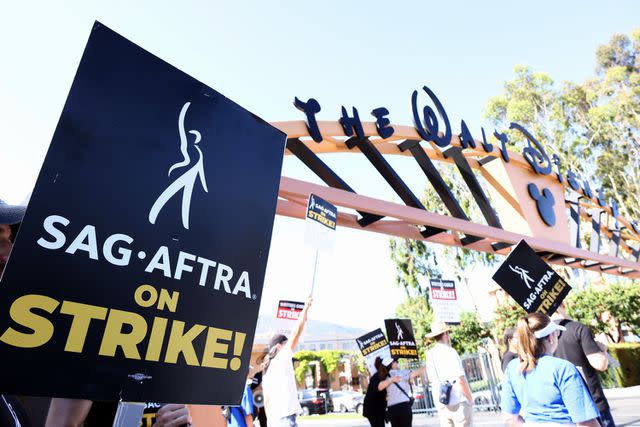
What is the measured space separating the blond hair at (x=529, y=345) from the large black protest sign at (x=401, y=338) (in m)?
5.97

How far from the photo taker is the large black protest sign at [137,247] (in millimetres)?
1019

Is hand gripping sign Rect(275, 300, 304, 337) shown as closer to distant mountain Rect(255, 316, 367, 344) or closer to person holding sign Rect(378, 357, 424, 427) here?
distant mountain Rect(255, 316, 367, 344)

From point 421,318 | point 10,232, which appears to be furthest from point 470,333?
point 10,232

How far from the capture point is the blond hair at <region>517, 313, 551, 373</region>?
282 centimetres

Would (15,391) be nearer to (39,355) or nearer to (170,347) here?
(39,355)

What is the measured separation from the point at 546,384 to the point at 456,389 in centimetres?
240

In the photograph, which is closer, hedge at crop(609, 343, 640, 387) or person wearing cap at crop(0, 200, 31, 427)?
person wearing cap at crop(0, 200, 31, 427)

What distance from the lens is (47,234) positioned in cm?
104

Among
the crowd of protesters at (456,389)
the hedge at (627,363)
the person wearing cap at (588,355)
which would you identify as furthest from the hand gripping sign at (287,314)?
the hedge at (627,363)

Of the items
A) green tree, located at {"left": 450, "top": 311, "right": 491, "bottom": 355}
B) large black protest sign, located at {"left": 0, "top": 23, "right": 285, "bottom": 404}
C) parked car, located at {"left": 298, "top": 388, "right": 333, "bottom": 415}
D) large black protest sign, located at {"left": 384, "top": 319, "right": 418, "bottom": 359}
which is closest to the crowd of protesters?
large black protest sign, located at {"left": 0, "top": 23, "right": 285, "bottom": 404}

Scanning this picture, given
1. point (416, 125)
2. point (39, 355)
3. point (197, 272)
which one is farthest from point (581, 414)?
point (416, 125)

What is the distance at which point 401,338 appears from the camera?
29.2 feet

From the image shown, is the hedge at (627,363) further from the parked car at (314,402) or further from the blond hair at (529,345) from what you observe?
the blond hair at (529,345)

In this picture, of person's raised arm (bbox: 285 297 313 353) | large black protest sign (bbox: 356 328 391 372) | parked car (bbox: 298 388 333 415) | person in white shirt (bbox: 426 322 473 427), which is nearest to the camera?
person's raised arm (bbox: 285 297 313 353)
